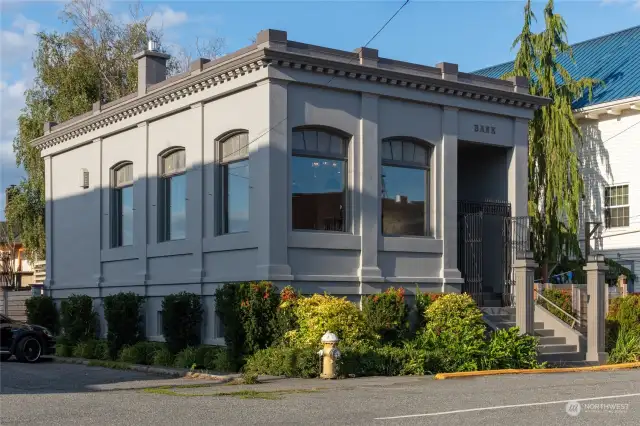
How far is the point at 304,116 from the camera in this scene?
20562 millimetres

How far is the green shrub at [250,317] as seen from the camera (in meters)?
19.4

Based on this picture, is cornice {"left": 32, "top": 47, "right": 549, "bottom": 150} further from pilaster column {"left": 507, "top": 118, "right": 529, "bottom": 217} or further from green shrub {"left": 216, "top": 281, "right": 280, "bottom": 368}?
green shrub {"left": 216, "top": 281, "right": 280, "bottom": 368}

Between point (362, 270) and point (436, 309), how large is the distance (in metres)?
1.87

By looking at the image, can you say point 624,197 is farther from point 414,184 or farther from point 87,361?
point 87,361

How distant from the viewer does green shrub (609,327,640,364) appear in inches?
867

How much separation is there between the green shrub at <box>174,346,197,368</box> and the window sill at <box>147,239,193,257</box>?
2631 mm

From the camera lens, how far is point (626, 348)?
2216 cm

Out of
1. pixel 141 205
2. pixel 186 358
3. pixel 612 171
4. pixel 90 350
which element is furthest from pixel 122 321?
pixel 612 171

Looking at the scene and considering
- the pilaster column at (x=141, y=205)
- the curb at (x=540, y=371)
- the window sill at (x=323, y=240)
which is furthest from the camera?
the pilaster column at (x=141, y=205)

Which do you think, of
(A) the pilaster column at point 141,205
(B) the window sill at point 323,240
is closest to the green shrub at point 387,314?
(B) the window sill at point 323,240

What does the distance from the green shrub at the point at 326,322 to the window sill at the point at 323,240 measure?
1345 millimetres

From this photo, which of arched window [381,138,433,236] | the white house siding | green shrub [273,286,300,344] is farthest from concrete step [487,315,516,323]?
the white house siding

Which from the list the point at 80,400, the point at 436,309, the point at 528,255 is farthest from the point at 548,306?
the point at 80,400

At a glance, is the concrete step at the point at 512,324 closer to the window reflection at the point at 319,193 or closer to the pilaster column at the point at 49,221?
the window reflection at the point at 319,193
